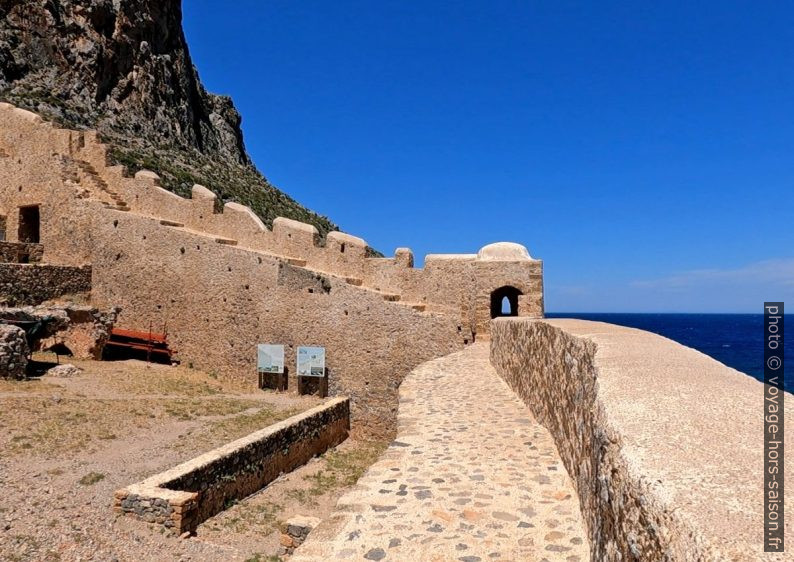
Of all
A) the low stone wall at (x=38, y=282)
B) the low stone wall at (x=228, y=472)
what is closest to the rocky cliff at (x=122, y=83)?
the low stone wall at (x=38, y=282)

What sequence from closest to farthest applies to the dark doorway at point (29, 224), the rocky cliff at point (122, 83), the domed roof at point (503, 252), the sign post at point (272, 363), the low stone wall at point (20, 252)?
the domed roof at point (503, 252) < the sign post at point (272, 363) < the low stone wall at point (20, 252) < the dark doorway at point (29, 224) < the rocky cliff at point (122, 83)

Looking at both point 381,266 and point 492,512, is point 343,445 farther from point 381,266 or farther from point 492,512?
point 492,512

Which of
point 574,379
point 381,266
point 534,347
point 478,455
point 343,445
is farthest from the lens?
point 381,266

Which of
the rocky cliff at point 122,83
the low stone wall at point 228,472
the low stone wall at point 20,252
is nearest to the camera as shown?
the low stone wall at point 228,472

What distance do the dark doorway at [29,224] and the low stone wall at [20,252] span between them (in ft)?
3.25

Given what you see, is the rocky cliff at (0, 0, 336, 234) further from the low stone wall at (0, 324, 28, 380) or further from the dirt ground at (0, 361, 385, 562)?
the dirt ground at (0, 361, 385, 562)

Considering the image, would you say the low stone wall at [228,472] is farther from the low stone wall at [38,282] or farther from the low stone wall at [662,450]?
the low stone wall at [38,282]

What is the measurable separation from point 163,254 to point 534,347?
11942 millimetres

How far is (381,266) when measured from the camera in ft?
45.6

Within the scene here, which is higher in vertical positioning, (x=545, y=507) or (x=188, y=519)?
(x=545, y=507)

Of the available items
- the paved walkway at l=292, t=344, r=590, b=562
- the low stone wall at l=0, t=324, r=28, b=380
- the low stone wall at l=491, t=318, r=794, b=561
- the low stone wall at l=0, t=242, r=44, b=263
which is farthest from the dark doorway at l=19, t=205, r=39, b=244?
the low stone wall at l=491, t=318, r=794, b=561

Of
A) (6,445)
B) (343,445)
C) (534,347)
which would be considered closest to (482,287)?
(343,445)

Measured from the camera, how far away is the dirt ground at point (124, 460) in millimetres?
6299

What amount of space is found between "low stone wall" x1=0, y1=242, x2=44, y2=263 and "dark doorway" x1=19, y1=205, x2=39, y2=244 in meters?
0.99
